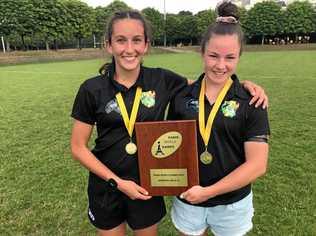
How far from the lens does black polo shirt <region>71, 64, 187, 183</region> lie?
2.52 metres

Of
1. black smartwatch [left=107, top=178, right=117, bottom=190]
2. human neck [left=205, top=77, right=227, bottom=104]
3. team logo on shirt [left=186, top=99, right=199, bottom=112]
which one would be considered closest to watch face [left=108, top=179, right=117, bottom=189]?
black smartwatch [left=107, top=178, right=117, bottom=190]

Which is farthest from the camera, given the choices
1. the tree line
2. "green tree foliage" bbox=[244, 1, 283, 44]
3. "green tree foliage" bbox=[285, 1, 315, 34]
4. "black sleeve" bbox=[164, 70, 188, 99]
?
"green tree foliage" bbox=[244, 1, 283, 44]

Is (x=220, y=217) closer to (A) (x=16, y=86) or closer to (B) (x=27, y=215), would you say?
(B) (x=27, y=215)

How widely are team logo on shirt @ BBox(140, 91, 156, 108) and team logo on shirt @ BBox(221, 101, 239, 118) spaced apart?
0.44m

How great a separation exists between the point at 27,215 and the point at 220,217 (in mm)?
2935

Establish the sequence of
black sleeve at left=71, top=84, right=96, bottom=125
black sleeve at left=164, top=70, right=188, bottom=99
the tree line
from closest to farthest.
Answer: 1. black sleeve at left=71, top=84, right=96, bottom=125
2. black sleeve at left=164, top=70, right=188, bottom=99
3. the tree line

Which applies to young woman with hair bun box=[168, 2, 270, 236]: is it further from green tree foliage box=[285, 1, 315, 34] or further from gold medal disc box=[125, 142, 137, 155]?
green tree foliage box=[285, 1, 315, 34]

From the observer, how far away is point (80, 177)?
5926 millimetres

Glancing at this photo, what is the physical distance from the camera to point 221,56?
2.40 metres

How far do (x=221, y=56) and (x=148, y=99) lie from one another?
1.70 ft

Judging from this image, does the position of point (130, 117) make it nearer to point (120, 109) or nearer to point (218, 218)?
point (120, 109)

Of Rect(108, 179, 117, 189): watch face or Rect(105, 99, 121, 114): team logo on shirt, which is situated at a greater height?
Rect(105, 99, 121, 114): team logo on shirt

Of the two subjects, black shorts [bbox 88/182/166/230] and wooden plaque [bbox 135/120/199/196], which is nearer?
wooden plaque [bbox 135/120/199/196]

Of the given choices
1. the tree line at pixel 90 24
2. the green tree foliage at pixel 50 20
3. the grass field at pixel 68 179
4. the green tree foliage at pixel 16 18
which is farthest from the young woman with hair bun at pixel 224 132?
the green tree foliage at pixel 50 20
